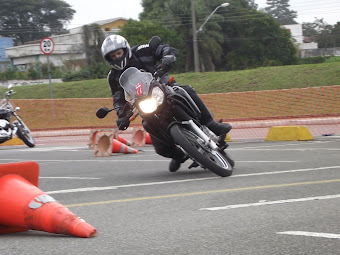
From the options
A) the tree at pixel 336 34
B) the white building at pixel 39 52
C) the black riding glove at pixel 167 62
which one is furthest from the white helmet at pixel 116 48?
the tree at pixel 336 34

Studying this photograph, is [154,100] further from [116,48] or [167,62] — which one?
[116,48]

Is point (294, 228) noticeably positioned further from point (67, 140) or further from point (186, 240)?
point (67, 140)

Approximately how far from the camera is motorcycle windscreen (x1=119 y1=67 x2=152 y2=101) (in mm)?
7992

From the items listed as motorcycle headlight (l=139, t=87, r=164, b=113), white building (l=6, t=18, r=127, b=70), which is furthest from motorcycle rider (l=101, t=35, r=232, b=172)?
white building (l=6, t=18, r=127, b=70)

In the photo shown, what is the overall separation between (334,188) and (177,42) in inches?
2546

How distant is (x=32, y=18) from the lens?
357 ft

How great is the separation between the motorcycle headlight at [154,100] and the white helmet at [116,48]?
655 millimetres

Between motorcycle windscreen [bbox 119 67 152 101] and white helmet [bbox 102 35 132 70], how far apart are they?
140 millimetres

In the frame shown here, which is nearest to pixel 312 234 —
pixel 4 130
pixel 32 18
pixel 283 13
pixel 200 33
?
pixel 4 130

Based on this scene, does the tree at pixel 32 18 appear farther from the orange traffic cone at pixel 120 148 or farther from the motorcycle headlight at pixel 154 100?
the motorcycle headlight at pixel 154 100

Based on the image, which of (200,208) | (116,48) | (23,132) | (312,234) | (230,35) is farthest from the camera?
(230,35)

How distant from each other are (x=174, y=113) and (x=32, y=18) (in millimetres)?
104694

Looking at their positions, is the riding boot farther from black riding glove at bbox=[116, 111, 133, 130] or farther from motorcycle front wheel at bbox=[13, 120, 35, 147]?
motorcycle front wheel at bbox=[13, 120, 35, 147]

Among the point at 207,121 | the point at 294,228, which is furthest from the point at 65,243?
the point at 207,121
